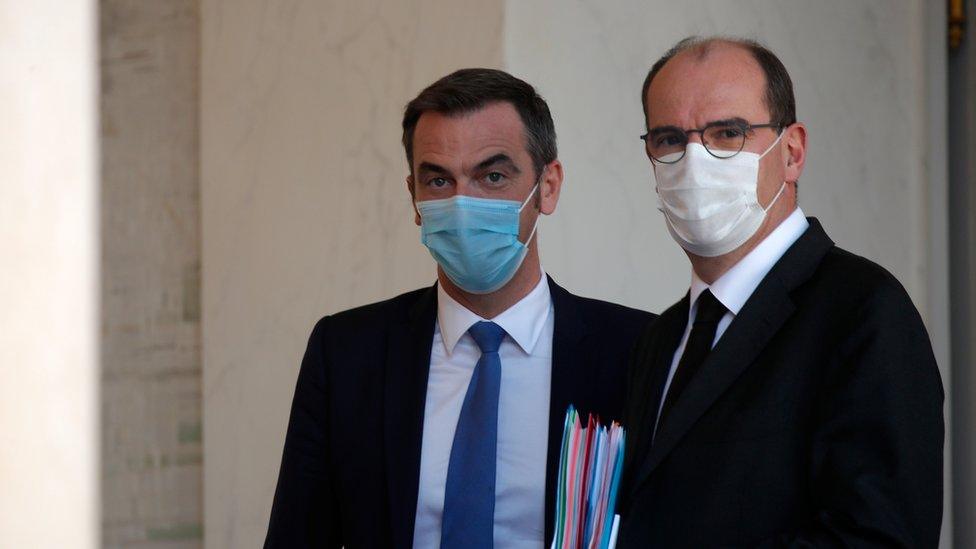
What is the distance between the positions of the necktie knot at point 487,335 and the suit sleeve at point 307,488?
1.27 feet

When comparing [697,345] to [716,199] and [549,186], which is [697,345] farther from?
[549,186]

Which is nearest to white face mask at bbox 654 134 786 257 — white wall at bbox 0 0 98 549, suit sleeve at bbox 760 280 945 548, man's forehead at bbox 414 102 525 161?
suit sleeve at bbox 760 280 945 548

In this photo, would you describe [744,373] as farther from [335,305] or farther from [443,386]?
[335,305]

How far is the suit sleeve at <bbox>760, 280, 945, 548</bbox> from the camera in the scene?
73.1 inches

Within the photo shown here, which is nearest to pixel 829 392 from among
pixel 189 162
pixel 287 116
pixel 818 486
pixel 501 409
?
pixel 818 486

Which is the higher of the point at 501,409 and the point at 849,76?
the point at 849,76

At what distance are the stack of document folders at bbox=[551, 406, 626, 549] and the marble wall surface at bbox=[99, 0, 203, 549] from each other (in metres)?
3.29

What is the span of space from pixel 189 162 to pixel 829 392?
3.67 m

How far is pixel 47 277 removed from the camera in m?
5.14

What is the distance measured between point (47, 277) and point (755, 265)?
3.63 meters

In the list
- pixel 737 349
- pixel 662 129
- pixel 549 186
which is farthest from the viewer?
pixel 549 186

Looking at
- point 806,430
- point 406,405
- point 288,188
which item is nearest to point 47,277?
point 288,188

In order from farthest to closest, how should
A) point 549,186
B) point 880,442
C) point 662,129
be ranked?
point 549,186 → point 662,129 → point 880,442

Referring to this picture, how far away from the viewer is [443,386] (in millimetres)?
3014
